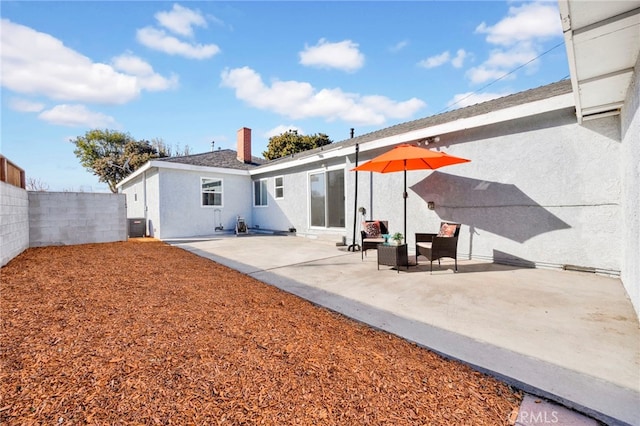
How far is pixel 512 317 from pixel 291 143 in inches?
1050

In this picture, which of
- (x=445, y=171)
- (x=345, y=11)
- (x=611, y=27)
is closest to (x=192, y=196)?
(x=345, y=11)

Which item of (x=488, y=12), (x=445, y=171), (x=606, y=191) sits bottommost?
(x=606, y=191)

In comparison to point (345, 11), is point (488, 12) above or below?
below

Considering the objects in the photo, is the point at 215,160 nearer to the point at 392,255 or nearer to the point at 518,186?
the point at 392,255

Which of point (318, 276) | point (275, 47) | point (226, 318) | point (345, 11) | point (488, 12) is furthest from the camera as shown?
point (275, 47)

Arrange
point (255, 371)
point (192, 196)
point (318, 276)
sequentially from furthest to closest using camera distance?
point (192, 196) → point (318, 276) → point (255, 371)

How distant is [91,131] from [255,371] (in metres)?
40.4

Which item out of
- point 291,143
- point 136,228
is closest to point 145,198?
point 136,228

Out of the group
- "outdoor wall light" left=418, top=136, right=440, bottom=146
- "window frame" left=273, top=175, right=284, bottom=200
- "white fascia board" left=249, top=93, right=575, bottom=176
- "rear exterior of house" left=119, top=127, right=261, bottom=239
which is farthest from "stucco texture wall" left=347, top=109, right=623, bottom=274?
"rear exterior of house" left=119, top=127, right=261, bottom=239

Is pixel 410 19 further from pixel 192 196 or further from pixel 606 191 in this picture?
pixel 192 196

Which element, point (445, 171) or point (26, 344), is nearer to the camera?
point (26, 344)

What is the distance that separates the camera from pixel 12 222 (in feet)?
22.2

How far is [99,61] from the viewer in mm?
10992

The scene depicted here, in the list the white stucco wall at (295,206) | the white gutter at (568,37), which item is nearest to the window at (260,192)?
the white stucco wall at (295,206)
